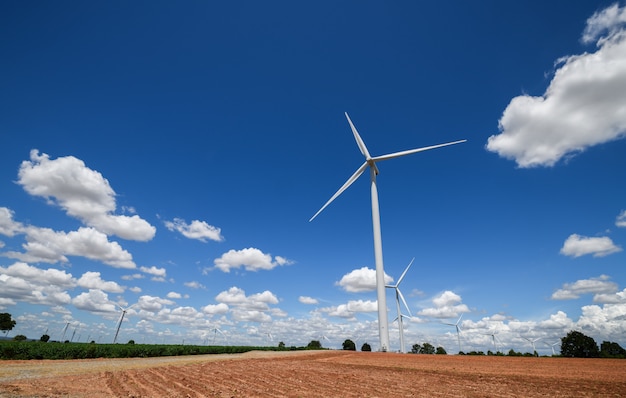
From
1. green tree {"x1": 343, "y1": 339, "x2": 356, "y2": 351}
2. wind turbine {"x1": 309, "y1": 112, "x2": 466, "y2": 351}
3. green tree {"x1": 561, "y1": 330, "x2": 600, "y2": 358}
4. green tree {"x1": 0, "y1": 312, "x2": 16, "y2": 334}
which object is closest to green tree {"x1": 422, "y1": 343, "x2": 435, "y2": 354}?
green tree {"x1": 343, "y1": 339, "x2": 356, "y2": 351}

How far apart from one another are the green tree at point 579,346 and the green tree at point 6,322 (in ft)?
653

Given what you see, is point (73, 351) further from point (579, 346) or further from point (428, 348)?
point (428, 348)

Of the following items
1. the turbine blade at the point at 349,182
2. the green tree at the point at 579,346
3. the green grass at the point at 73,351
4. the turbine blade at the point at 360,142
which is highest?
the turbine blade at the point at 360,142

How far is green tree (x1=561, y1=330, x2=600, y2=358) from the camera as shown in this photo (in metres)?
79.7

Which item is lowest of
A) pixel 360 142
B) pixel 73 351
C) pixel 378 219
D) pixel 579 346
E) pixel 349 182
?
pixel 73 351

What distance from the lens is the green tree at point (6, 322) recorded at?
13075cm

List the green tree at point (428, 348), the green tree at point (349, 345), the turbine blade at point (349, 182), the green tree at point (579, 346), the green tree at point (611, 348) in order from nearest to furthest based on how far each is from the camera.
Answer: the turbine blade at point (349, 182) < the green tree at point (579, 346) < the green tree at point (611, 348) < the green tree at point (349, 345) < the green tree at point (428, 348)

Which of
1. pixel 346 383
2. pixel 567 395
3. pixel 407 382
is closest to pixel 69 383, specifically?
pixel 346 383

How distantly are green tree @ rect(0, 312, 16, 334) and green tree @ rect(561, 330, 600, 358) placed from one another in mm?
198976

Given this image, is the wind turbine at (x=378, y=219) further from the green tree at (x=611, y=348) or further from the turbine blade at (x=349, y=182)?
the green tree at (x=611, y=348)

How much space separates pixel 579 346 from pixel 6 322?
663ft

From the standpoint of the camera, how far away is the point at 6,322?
131 m

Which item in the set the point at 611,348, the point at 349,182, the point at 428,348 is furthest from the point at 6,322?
the point at 611,348

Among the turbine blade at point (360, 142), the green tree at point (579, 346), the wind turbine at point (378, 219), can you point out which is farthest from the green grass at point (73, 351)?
the green tree at point (579, 346)
